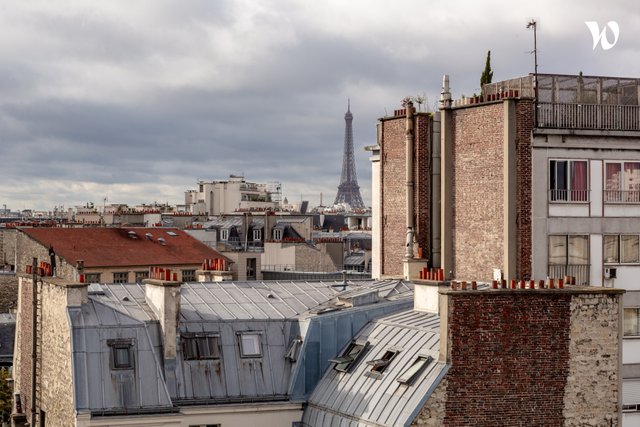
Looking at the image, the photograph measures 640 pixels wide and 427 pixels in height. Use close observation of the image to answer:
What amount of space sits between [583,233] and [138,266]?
48488 mm

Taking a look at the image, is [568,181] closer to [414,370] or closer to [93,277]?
[414,370]

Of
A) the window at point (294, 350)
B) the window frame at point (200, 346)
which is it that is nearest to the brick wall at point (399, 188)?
the window at point (294, 350)

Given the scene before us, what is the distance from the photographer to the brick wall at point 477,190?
40312mm

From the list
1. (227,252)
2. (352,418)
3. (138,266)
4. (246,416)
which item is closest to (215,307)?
(246,416)

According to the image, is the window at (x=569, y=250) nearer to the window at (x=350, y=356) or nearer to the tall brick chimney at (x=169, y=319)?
the window at (x=350, y=356)

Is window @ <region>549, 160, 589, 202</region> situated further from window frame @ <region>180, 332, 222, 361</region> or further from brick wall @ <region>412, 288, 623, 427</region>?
window frame @ <region>180, 332, 222, 361</region>

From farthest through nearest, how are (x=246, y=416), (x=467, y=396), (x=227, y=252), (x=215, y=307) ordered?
(x=227, y=252) < (x=215, y=307) < (x=246, y=416) < (x=467, y=396)

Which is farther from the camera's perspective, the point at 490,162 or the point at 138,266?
the point at 138,266

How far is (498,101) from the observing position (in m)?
40.2

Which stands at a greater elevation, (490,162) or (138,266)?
(490,162)

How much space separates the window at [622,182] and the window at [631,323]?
3.86m

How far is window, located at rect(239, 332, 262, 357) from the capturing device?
35.2 meters

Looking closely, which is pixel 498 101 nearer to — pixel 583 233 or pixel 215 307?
pixel 583 233

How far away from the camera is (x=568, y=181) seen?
39.9m
